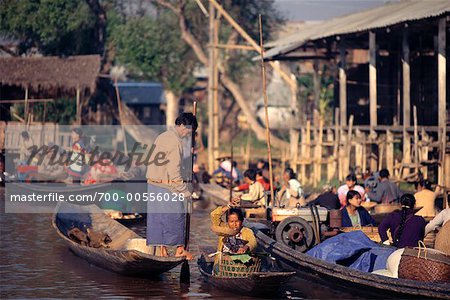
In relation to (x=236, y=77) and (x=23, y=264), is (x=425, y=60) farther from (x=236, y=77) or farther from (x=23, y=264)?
(x=236, y=77)

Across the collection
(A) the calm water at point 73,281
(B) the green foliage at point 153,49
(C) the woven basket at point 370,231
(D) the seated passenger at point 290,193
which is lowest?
(A) the calm water at point 73,281

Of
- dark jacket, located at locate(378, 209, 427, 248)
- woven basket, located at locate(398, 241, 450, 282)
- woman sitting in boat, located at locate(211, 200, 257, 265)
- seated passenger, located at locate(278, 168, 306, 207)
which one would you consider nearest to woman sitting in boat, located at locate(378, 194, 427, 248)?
dark jacket, located at locate(378, 209, 427, 248)

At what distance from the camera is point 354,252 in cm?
1111

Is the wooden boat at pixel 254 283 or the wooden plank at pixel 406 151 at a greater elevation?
the wooden plank at pixel 406 151

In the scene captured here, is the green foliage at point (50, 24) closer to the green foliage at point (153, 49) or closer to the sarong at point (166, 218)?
the green foliage at point (153, 49)

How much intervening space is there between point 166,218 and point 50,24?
910 inches

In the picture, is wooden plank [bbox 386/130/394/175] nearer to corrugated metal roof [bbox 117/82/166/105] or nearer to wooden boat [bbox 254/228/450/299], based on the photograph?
wooden boat [bbox 254/228/450/299]

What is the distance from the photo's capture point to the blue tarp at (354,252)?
10.9m

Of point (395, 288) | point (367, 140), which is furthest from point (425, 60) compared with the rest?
point (395, 288)

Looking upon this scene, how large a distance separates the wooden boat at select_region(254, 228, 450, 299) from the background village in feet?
0.09

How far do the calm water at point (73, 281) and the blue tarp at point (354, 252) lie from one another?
378 millimetres

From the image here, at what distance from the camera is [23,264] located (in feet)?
43.3

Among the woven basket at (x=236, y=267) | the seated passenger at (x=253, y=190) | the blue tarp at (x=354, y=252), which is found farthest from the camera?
the seated passenger at (x=253, y=190)

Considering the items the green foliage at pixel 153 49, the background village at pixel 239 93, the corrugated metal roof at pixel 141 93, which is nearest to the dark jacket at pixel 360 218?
the background village at pixel 239 93
